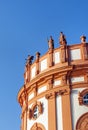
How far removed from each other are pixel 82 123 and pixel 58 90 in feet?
12.3

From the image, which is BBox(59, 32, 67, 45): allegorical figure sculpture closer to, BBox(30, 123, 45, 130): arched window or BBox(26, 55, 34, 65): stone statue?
BBox(26, 55, 34, 65): stone statue

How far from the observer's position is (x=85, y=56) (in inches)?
1214

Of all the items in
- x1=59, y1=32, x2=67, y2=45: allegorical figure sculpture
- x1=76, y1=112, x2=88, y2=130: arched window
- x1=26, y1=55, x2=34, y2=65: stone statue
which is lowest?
x1=76, y1=112, x2=88, y2=130: arched window

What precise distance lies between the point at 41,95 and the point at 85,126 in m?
5.28

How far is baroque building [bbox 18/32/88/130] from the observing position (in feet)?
94.5

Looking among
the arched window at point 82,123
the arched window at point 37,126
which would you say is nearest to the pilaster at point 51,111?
the arched window at point 37,126

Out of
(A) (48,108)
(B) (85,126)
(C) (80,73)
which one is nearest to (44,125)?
(A) (48,108)

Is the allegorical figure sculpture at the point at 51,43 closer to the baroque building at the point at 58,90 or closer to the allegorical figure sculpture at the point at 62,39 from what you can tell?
the baroque building at the point at 58,90

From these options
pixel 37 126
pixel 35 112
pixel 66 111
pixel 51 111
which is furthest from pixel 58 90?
pixel 37 126

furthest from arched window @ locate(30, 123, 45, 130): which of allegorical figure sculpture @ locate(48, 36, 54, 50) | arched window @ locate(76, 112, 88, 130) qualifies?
allegorical figure sculpture @ locate(48, 36, 54, 50)

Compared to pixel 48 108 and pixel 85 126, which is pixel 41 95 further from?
pixel 85 126

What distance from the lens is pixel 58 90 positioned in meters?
30.2

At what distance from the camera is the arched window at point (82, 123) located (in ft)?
92.4

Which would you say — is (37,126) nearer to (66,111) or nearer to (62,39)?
(66,111)
